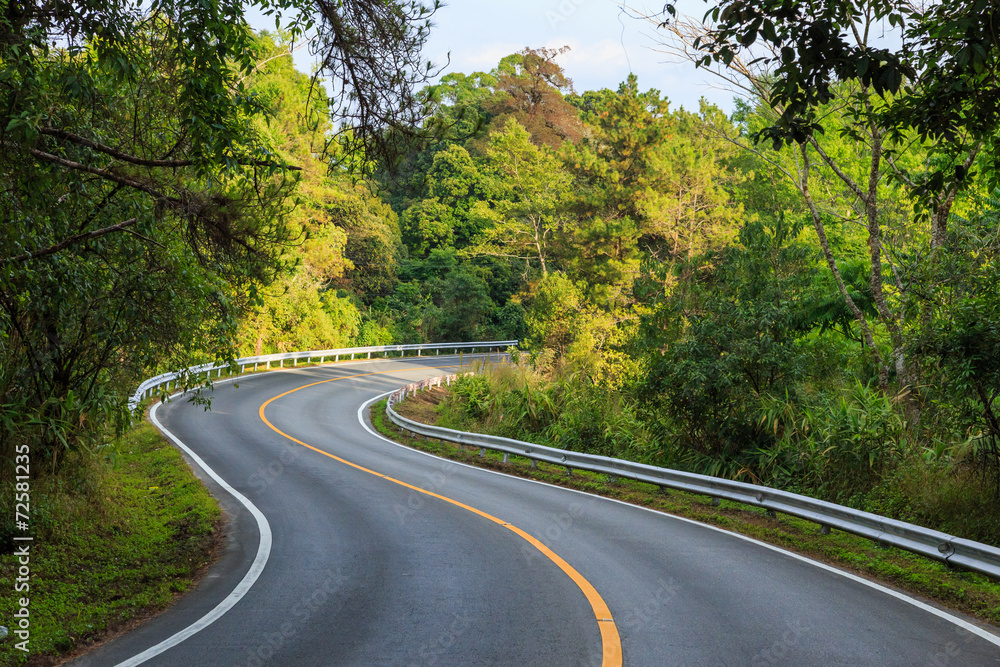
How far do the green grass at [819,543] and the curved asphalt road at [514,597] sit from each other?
1.44 feet

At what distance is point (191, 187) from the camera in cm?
850

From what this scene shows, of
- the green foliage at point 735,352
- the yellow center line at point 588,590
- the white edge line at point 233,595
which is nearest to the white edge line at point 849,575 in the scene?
the yellow center line at point 588,590

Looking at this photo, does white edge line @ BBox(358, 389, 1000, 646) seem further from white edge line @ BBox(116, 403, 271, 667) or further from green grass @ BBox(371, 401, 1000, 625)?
white edge line @ BBox(116, 403, 271, 667)

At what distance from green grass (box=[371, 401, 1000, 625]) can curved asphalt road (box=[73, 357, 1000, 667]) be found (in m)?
0.44

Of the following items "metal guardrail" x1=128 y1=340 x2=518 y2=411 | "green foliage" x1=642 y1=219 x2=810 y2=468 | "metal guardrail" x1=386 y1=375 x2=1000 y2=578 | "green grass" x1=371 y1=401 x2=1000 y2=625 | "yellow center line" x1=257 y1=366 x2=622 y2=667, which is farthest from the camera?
"metal guardrail" x1=128 y1=340 x2=518 y2=411

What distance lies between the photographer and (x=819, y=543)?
923 cm

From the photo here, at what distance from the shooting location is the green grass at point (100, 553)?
21.7 feet

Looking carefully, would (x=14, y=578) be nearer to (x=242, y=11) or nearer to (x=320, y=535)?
(x=320, y=535)

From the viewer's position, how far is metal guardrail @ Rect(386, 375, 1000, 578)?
7.48 metres

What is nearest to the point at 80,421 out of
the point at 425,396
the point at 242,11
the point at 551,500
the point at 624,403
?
the point at 242,11

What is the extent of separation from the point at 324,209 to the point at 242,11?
136 feet

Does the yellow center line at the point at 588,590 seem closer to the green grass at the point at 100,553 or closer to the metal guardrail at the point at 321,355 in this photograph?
the green grass at the point at 100,553

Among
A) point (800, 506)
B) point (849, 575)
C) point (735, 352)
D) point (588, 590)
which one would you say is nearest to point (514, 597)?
point (588, 590)

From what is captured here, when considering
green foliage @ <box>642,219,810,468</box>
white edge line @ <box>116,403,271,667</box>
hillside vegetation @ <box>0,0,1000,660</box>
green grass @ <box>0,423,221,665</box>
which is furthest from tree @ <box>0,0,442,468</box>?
green foliage @ <box>642,219,810,468</box>
